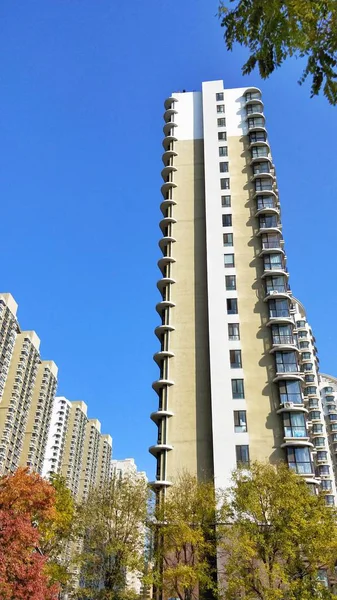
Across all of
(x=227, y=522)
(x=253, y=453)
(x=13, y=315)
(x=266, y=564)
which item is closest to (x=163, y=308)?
(x=253, y=453)

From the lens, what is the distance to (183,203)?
4938cm

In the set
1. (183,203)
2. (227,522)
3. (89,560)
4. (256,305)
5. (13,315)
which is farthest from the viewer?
(13,315)

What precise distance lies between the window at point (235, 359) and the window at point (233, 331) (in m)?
1.21

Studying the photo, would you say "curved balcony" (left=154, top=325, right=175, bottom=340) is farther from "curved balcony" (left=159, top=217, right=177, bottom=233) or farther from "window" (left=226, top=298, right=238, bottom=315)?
"curved balcony" (left=159, top=217, right=177, bottom=233)

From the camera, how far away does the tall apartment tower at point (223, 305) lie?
3669cm

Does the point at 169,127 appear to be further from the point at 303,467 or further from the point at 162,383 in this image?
the point at 303,467

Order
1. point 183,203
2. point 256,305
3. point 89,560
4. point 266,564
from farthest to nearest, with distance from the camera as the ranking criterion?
point 183,203
point 256,305
point 89,560
point 266,564

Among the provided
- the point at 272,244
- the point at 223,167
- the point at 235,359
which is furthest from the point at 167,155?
the point at 235,359

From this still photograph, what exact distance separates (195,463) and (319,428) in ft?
136

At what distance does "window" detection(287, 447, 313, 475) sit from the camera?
3450 centimetres

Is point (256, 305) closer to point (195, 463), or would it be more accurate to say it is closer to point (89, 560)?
point (195, 463)

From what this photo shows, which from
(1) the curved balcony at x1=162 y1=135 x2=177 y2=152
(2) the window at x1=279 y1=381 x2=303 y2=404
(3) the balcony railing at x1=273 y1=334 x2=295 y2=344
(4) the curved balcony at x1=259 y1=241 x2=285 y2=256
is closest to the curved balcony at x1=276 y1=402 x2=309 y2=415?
(2) the window at x1=279 y1=381 x2=303 y2=404

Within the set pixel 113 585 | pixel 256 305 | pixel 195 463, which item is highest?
pixel 256 305

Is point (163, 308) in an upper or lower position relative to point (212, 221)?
lower
